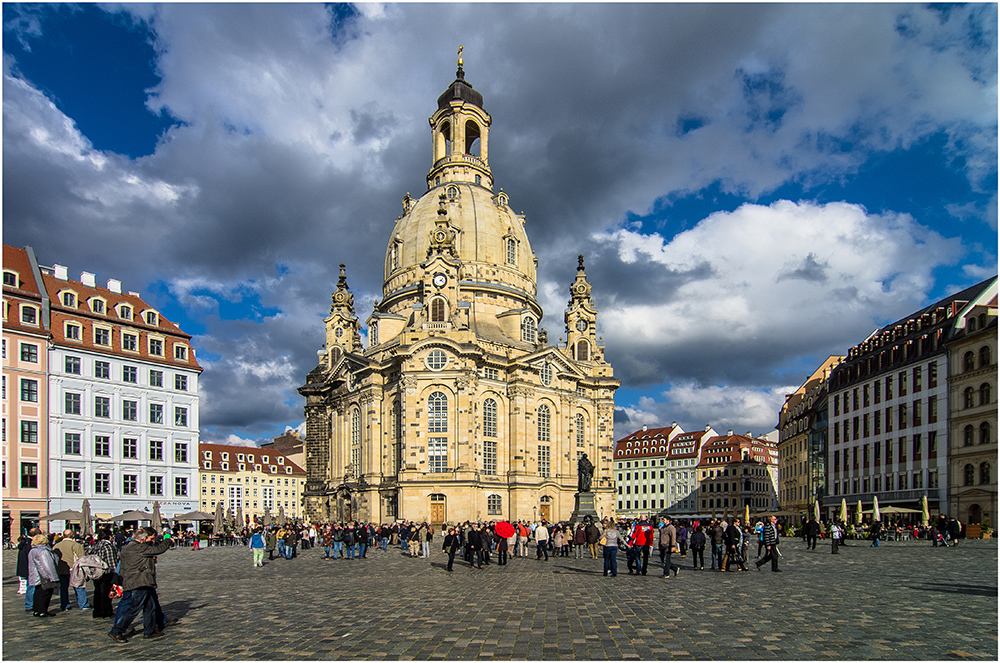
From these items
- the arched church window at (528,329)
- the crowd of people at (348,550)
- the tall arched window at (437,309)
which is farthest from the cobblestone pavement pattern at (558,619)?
the arched church window at (528,329)

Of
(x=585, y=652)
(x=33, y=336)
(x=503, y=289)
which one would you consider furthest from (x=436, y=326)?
(x=585, y=652)

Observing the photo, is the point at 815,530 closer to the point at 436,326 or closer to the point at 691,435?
the point at 436,326

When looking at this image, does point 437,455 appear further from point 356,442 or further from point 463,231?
point 463,231

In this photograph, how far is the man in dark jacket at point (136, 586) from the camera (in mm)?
12820

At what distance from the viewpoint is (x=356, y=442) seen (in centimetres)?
7519

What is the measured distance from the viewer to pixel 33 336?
53.4m

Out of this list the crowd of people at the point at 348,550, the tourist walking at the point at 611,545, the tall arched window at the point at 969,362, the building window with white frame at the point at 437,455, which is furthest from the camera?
the building window with white frame at the point at 437,455

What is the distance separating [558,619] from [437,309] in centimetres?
5873

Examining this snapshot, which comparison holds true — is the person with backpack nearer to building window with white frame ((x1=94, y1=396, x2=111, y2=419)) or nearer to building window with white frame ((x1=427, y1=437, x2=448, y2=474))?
building window with white frame ((x1=94, y1=396, x2=111, y2=419))

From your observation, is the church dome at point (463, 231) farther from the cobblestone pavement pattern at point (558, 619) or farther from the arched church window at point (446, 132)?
the cobblestone pavement pattern at point (558, 619)

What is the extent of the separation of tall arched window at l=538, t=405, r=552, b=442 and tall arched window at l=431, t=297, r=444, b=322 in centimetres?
1286

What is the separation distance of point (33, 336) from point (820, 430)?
7322 centimetres

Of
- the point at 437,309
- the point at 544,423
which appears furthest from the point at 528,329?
the point at 437,309

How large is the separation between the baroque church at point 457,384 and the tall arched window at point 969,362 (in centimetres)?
3319
